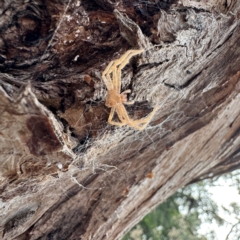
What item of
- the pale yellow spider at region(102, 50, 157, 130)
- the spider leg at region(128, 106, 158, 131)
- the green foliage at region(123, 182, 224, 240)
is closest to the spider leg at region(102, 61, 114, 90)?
the pale yellow spider at region(102, 50, 157, 130)

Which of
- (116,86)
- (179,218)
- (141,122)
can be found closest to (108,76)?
(116,86)

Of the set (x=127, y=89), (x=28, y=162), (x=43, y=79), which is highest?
(x=43, y=79)

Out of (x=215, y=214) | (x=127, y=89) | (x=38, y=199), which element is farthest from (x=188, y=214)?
(x=127, y=89)

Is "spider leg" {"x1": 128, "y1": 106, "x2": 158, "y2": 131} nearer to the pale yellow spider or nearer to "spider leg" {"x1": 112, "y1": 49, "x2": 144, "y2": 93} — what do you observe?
the pale yellow spider

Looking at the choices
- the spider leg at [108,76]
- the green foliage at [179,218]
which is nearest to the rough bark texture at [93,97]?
the spider leg at [108,76]

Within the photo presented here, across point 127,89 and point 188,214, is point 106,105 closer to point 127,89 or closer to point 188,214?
point 127,89
